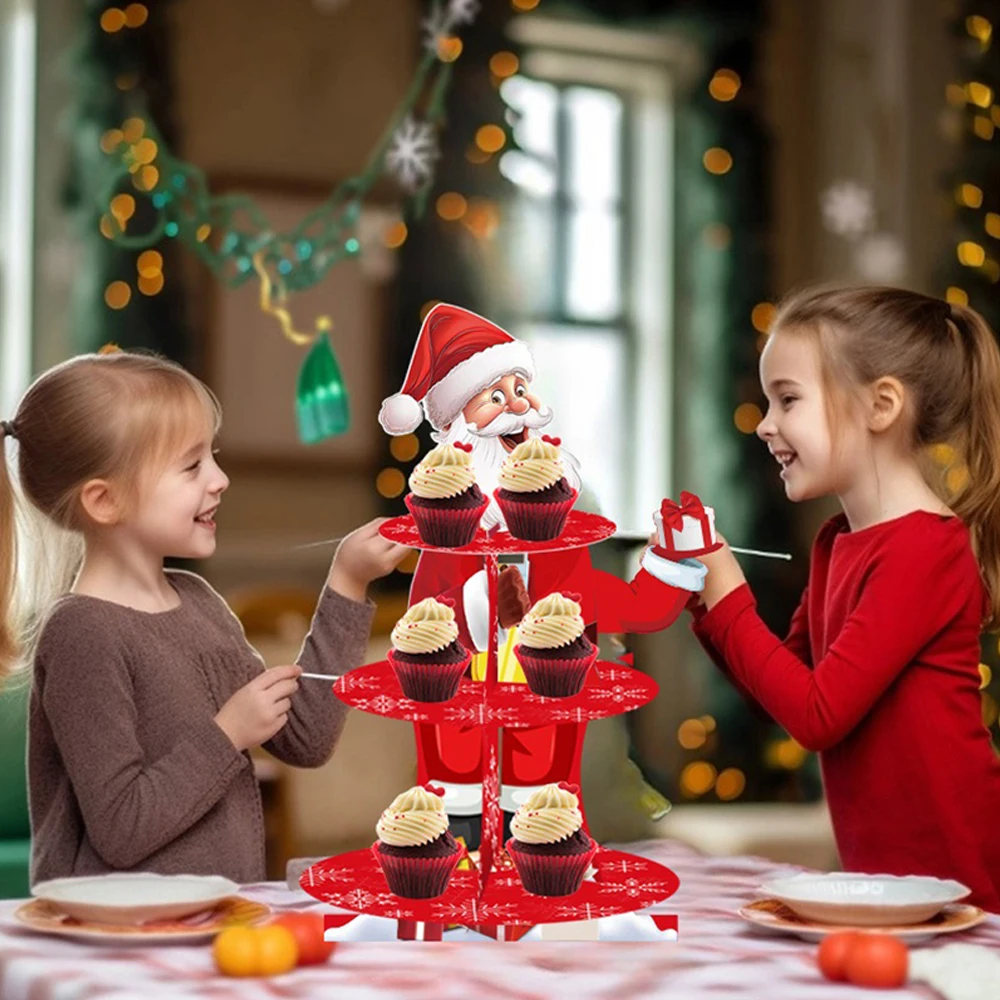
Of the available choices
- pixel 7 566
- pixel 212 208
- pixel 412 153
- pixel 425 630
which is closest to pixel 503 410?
pixel 425 630

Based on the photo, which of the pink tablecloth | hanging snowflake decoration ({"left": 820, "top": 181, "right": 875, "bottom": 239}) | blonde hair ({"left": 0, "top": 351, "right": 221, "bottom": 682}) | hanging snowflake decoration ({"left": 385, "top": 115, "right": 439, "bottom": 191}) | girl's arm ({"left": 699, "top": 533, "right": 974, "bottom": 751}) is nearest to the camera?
the pink tablecloth

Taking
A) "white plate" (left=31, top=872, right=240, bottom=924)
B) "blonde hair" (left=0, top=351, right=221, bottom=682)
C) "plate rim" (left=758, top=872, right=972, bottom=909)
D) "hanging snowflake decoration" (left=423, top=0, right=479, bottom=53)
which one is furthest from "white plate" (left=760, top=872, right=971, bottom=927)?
"hanging snowflake decoration" (left=423, top=0, right=479, bottom=53)

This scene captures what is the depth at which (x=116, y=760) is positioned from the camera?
139 cm

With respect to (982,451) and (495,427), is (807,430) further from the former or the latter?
(495,427)

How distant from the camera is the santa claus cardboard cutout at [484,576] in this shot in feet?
4.46

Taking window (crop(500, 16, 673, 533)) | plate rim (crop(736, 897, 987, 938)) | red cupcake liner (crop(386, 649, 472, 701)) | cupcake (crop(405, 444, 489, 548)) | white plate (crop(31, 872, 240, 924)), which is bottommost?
plate rim (crop(736, 897, 987, 938))

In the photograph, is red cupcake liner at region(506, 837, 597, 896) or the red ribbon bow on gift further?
the red ribbon bow on gift

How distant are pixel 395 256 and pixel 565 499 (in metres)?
2.84

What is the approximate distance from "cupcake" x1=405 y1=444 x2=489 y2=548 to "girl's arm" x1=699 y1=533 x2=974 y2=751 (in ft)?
1.16

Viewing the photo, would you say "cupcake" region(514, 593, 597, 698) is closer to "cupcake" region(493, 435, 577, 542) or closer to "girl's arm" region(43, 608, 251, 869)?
"cupcake" region(493, 435, 577, 542)

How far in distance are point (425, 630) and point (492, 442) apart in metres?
0.22

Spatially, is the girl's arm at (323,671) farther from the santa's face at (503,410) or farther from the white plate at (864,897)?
the white plate at (864,897)

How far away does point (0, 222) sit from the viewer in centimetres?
372

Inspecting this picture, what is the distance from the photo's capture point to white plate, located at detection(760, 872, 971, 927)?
1.13 metres
